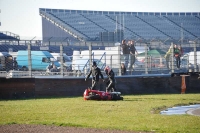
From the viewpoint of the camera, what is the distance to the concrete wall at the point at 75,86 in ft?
68.9

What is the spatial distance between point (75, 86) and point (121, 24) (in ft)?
140

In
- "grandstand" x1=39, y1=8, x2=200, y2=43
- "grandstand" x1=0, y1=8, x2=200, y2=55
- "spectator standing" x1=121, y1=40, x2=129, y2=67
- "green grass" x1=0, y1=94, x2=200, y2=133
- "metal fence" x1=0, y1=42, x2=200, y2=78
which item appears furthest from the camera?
"grandstand" x1=39, y1=8, x2=200, y2=43

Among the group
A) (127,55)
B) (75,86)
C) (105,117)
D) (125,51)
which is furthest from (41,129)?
(125,51)

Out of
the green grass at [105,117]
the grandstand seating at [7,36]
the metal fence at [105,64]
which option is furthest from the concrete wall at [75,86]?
the grandstand seating at [7,36]

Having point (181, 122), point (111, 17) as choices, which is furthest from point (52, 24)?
point (181, 122)

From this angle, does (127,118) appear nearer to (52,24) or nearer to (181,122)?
(181,122)

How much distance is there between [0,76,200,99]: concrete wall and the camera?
21016 millimetres

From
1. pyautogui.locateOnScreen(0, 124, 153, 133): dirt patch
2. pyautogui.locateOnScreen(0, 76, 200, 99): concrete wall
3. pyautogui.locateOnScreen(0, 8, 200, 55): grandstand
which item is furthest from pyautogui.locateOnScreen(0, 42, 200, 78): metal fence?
pyautogui.locateOnScreen(0, 8, 200, 55): grandstand

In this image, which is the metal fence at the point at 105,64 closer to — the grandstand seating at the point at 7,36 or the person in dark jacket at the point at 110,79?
the person in dark jacket at the point at 110,79

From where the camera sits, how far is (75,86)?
22562mm

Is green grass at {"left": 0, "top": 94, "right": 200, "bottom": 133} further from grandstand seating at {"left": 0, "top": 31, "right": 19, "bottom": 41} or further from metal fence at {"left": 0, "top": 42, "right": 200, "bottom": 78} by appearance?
grandstand seating at {"left": 0, "top": 31, "right": 19, "bottom": 41}

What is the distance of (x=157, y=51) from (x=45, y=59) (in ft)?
28.7

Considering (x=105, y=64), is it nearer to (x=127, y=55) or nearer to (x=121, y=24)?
(x=127, y=55)

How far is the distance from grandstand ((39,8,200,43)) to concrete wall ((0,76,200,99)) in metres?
32.8
